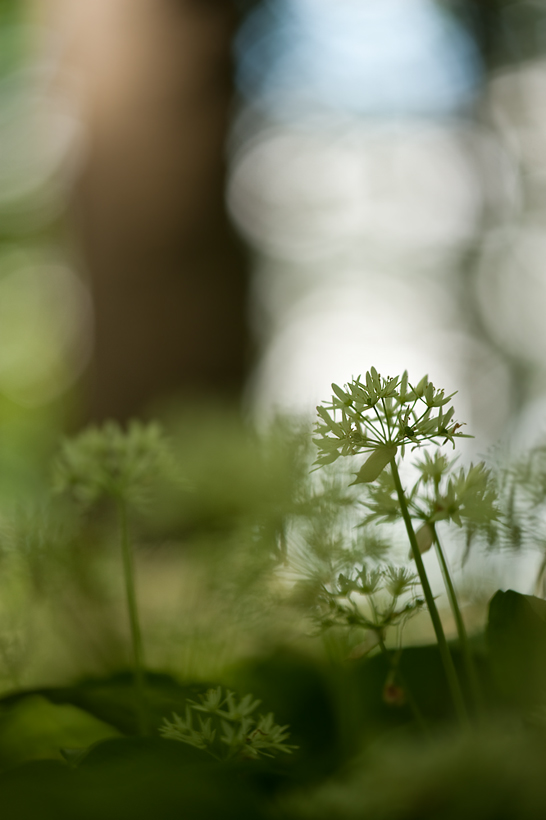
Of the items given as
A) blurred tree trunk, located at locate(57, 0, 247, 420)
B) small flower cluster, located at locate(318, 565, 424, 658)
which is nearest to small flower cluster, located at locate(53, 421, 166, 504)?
small flower cluster, located at locate(318, 565, 424, 658)

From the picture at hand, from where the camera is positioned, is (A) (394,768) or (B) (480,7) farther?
(B) (480,7)

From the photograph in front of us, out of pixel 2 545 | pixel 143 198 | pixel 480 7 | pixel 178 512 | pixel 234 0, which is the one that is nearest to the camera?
pixel 2 545

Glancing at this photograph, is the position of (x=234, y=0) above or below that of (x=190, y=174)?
above

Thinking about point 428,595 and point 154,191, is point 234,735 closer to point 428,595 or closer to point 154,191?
point 428,595

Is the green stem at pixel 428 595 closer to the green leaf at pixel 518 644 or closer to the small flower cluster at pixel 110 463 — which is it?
the green leaf at pixel 518 644

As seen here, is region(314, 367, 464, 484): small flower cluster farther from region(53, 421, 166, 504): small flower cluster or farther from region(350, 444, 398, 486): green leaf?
region(53, 421, 166, 504): small flower cluster

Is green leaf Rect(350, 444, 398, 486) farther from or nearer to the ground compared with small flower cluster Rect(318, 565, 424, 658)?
farther from the ground

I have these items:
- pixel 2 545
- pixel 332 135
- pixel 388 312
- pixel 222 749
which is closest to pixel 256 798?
pixel 222 749

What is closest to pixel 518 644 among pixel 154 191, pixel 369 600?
pixel 369 600

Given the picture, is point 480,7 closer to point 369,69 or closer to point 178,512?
point 369,69
